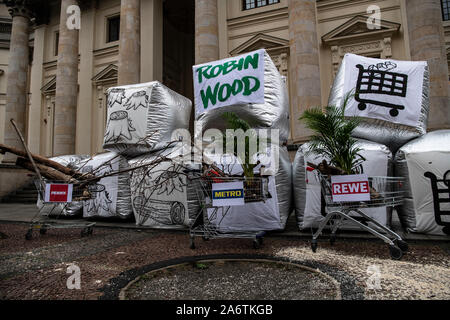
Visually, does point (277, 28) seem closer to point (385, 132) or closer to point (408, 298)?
point (385, 132)

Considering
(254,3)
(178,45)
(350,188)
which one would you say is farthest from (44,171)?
(178,45)

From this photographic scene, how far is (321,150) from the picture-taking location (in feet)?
12.5

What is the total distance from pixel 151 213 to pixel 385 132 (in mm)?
4007

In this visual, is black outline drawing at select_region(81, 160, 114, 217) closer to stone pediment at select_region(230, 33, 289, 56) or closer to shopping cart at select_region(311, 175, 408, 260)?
shopping cart at select_region(311, 175, 408, 260)

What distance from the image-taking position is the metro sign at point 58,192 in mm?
4496

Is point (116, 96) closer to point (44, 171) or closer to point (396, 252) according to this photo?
point (44, 171)

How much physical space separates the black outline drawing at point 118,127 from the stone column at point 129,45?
790cm

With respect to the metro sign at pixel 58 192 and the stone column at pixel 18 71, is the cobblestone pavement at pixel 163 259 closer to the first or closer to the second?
the metro sign at pixel 58 192

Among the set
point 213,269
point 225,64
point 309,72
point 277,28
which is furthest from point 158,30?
point 213,269

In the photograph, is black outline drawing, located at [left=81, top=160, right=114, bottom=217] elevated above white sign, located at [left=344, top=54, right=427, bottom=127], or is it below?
below

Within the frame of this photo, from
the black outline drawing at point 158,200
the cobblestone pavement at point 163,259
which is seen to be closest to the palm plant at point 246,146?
the cobblestone pavement at point 163,259

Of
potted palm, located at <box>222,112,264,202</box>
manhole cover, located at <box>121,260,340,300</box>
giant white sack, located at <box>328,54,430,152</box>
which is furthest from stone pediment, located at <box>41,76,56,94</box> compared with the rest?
manhole cover, located at <box>121,260,340,300</box>

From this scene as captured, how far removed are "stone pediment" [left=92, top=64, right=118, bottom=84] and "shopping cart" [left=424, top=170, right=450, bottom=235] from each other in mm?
16376

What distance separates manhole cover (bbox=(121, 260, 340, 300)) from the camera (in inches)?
85.7
